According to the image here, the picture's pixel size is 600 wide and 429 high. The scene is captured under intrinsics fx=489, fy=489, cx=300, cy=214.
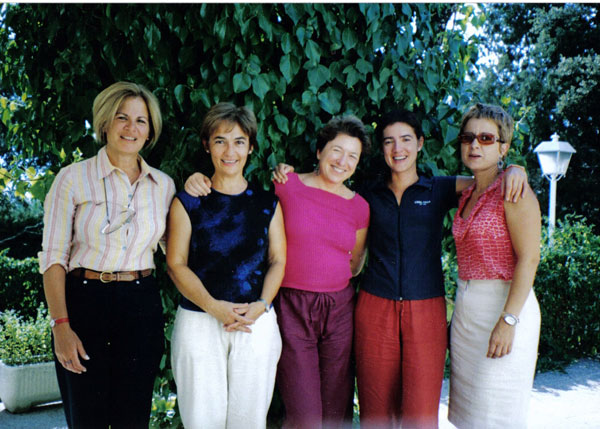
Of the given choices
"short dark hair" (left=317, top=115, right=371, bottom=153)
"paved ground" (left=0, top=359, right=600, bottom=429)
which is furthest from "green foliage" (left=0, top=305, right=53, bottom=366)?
"short dark hair" (left=317, top=115, right=371, bottom=153)

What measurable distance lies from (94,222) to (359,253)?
53.9 inches

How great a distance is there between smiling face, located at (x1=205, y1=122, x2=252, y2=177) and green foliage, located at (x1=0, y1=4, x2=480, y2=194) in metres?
0.28

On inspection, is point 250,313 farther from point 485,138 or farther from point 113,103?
point 485,138

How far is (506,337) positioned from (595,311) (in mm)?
4827

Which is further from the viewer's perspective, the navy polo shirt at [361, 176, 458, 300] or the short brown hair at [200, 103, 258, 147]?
the navy polo shirt at [361, 176, 458, 300]

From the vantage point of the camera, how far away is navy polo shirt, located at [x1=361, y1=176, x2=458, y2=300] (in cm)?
248

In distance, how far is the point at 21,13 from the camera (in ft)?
9.62

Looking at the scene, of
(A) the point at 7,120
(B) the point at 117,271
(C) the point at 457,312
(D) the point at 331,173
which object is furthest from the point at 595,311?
(A) the point at 7,120

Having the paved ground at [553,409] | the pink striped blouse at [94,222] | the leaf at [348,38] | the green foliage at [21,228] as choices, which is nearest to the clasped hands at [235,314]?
the pink striped blouse at [94,222]

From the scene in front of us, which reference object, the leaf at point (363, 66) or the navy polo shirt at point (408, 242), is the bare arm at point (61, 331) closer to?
the navy polo shirt at point (408, 242)

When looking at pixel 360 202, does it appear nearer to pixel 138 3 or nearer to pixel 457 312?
pixel 457 312

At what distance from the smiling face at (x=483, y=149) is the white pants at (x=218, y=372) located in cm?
132

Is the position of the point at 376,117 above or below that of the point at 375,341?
above

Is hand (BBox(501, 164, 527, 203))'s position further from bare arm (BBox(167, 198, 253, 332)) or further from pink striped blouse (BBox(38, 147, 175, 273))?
pink striped blouse (BBox(38, 147, 175, 273))
